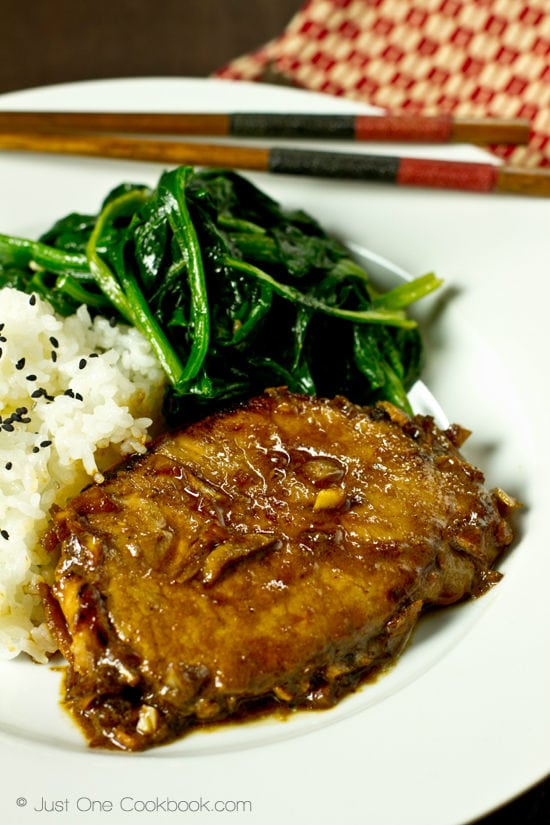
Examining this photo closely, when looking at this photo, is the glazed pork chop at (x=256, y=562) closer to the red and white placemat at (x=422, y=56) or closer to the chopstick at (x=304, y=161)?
the chopstick at (x=304, y=161)

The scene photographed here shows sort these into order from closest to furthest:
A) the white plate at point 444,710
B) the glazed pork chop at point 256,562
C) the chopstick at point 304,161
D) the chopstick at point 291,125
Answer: the white plate at point 444,710, the glazed pork chop at point 256,562, the chopstick at point 304,161, the chopstick at point 291,125

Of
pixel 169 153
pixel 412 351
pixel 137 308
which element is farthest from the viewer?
pixel 169 153

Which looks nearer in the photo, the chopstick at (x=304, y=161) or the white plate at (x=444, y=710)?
the white plate at (x=444, y=710)

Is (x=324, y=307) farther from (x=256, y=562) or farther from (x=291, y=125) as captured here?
(x=256, y=562)

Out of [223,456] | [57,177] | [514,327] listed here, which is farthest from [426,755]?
[57,177]

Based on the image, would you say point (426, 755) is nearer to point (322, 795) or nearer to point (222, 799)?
point (322, 795)

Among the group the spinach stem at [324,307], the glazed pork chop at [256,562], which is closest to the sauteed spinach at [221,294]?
the spinach stem at [324,307]
